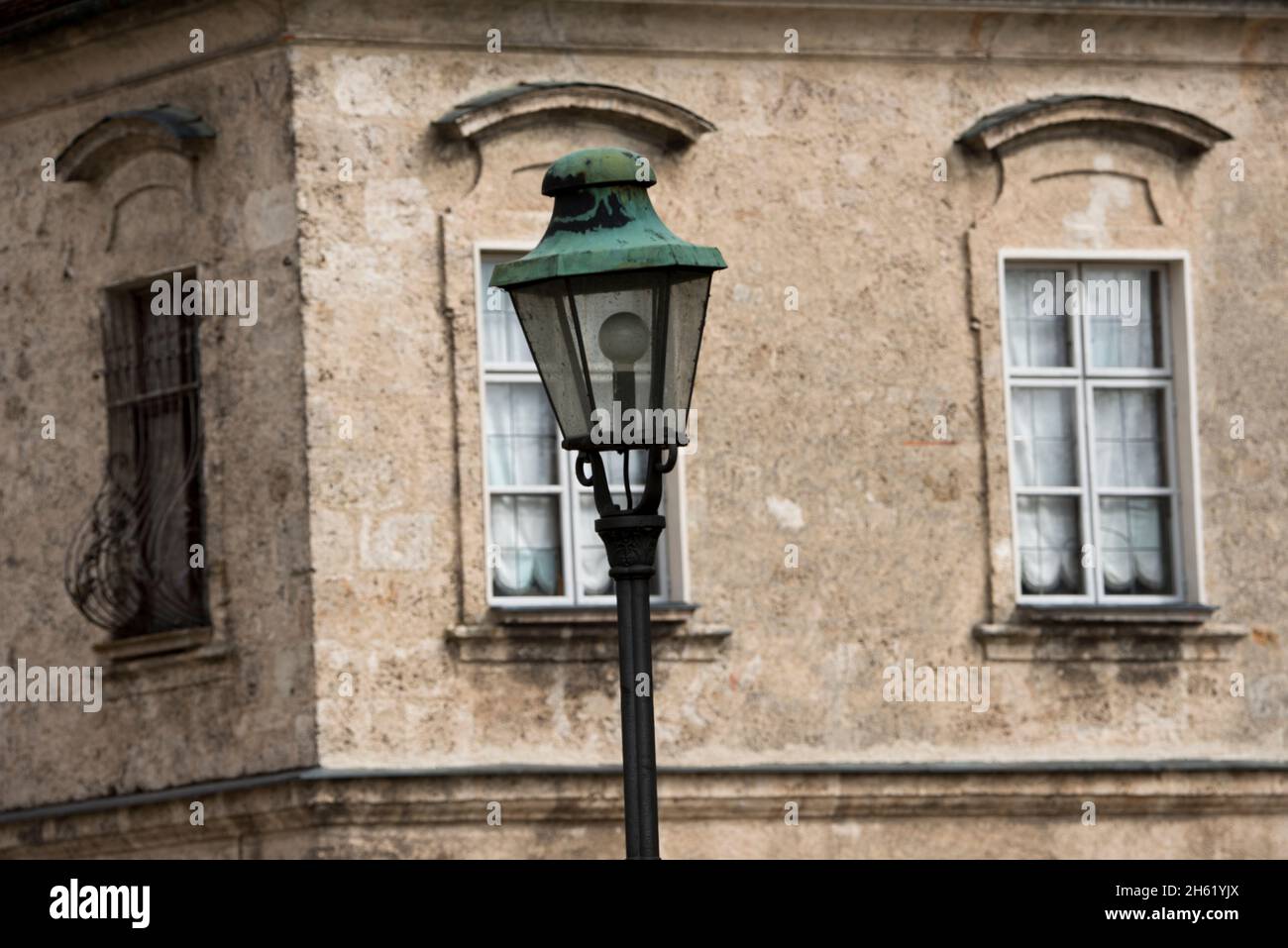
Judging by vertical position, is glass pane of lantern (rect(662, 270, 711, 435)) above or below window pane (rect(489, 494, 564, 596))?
above

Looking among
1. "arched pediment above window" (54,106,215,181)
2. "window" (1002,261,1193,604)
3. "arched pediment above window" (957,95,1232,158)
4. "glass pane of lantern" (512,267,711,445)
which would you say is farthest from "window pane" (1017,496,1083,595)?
"glass pane of lantern" (512,267,711,445)

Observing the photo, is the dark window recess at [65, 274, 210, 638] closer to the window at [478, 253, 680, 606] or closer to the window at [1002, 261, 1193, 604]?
the window at [478, 253, 680, 606]

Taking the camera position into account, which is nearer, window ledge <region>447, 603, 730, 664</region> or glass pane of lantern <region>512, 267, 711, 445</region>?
glass pane of lantern <region>512, 267, 711, 445</region>

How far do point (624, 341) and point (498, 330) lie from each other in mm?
→ 7837

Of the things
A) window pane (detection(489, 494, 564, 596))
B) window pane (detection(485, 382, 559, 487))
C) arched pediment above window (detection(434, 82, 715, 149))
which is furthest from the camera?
window pane (detection(485, 382, 559, 487))

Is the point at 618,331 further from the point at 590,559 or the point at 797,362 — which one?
the point at 797,362

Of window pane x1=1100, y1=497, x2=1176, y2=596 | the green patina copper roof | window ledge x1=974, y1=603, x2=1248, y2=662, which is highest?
the green patina copper roof

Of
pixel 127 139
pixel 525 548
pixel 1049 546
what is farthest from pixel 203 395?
pixel 1049 546

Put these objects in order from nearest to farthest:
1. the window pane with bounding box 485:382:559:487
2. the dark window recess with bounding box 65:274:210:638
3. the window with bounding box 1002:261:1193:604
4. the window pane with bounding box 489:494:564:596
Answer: the window pane with bounding box 489:494:564:596, the window pane with bounding box 485:382:559:487, the dark window recess with bounding box 65:274:210:638, the window with bounding box 1002:261:1193:604

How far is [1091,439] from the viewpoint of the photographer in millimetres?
18875

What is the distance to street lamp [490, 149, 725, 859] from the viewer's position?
10180 millimetres
